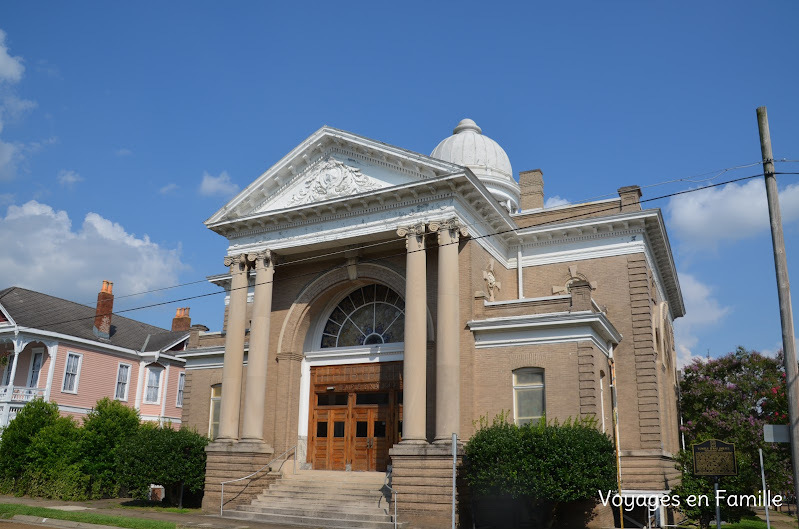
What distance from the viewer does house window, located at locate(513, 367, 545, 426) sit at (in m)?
22.4

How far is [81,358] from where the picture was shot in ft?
124

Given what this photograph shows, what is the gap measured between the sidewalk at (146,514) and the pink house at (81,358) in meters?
7.93

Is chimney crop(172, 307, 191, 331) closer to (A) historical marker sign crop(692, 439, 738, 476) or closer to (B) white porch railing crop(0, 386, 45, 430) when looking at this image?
(B) white porch railing crop(0, 386, 45, 430)

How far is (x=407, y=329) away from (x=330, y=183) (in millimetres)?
6653

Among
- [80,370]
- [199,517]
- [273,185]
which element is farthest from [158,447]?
[80,370]

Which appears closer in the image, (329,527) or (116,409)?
(329,527)

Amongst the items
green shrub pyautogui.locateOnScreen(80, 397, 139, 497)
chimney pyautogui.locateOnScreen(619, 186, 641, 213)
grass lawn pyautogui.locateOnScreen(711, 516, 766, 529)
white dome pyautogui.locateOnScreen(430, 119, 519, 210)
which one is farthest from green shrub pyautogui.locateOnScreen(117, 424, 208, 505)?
white dome pyautogui.locateOnScreen(430, 119, 519, 210)

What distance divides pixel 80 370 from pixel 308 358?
17.2 m

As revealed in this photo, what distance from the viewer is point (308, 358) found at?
27.5 m

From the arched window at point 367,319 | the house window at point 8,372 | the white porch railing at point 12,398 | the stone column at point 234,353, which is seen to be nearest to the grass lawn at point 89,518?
the stone column at point 234,353

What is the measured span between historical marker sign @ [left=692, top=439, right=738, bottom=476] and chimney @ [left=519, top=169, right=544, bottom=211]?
15749 millimetres

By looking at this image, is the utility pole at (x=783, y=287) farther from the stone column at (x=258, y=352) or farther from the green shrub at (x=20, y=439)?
the green shrub at (x=20, y=439)

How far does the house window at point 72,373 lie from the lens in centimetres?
3709

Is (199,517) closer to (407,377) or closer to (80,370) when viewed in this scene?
(407,377)
